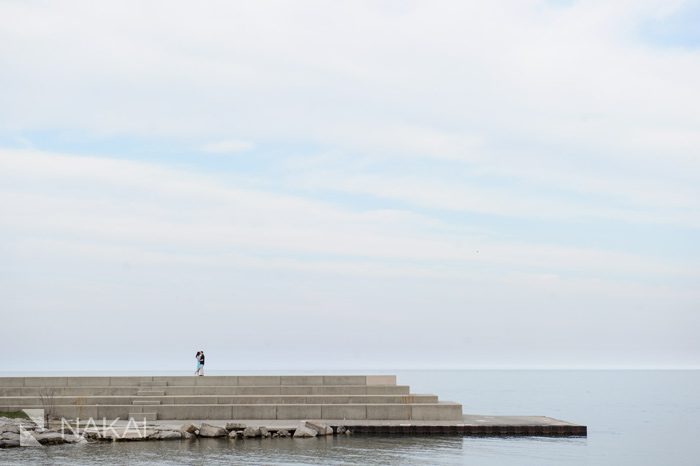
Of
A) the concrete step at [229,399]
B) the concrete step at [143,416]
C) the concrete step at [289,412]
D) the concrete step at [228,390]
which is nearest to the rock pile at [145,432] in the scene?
the concrete step at [143,416]

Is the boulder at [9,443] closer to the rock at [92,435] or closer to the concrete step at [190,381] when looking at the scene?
the rock at [92,435]

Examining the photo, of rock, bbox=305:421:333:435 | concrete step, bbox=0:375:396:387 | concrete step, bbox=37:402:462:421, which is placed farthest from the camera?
concrete step, bbox=0:375:396:387

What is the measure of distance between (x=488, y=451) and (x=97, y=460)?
506 inches

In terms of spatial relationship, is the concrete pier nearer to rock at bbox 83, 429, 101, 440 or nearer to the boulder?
rock at bbox 83, 429, 101, 440

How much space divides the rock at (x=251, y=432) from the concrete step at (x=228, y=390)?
19.4 feet

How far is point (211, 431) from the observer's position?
3366cm

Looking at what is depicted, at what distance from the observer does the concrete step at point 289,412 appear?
3688 centimetres

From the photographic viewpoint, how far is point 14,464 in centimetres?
2691

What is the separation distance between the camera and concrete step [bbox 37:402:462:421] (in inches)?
1452

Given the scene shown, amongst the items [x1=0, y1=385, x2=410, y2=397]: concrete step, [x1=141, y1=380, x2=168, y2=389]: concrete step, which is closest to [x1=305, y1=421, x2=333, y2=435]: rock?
[x1=0, y1=385, x2=410, y2=397]: concrete step

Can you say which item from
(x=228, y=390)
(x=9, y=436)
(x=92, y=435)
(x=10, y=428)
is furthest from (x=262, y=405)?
(x=9, y=436)

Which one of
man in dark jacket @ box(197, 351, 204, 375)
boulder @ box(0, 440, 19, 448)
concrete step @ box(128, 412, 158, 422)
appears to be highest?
man in dark jacket @ box(197, 351, 204, 375)

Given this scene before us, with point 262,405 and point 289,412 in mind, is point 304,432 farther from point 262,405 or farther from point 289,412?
point 262,405

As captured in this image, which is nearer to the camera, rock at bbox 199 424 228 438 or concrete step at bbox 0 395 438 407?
rock at bbox 199 424 228 438
